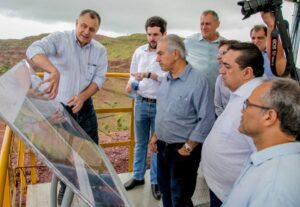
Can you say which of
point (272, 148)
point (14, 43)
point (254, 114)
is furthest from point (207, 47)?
point (14, 43)

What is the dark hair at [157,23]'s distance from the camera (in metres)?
2.99

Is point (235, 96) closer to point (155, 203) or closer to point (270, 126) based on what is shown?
point (270, 126)

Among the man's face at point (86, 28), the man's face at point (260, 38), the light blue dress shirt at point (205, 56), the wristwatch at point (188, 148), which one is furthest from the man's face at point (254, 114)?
the man's face at point (260, 38)

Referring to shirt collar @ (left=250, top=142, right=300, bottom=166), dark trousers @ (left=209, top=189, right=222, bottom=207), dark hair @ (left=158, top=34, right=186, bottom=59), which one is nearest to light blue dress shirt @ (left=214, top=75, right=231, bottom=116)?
dark hair @ (left=158, top=34, right=186, bottom=59)

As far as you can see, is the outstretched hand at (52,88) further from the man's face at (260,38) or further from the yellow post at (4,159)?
the man's face at (260,38)

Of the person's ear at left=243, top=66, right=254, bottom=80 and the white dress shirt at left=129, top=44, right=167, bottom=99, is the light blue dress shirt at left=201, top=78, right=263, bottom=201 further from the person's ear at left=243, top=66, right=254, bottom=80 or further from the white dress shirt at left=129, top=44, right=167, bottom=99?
the white dress shirt at left=129, top=44, right=167, bottom=99

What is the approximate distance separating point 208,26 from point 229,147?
160 cm

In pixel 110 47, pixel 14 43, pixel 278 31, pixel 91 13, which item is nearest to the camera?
pixel 278 31

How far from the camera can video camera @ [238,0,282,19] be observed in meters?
2.06

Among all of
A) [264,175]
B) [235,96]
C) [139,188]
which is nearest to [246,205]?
Answer: [264,175]

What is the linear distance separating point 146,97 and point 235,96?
132 cm

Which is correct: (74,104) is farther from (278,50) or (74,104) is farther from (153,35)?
(278,50)

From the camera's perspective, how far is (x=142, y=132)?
3.13 metres

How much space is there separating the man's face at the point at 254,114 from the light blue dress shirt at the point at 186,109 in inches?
34.0
